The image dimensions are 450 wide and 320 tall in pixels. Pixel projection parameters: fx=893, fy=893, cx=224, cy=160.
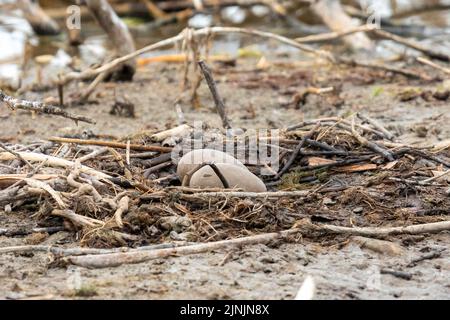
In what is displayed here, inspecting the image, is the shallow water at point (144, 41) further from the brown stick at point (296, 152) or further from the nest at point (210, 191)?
the brown stick at point (296, 152)

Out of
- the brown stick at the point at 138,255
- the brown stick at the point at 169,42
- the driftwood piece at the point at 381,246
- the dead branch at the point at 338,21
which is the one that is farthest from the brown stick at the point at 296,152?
the dead branch at the point at 338,21

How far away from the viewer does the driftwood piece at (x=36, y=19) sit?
40.3ft

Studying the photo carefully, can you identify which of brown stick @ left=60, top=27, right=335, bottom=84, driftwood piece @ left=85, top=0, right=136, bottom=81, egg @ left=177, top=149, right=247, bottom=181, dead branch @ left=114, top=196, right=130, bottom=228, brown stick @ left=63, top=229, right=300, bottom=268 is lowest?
brown stick @ left=63, top=229, right=300, bottom=268

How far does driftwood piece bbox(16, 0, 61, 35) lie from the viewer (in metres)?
12.3

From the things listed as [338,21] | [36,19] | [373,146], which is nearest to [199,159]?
[373,146]

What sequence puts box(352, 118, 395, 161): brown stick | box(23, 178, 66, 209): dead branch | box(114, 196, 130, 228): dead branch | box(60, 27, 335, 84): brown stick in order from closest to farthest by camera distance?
box(114, 196, 130, 228): dead branch → box(23, 178, 66, 209): dead branch → box(352, 118, 395, 161): brown stick → box(60, 27, 335, 84): brown stick

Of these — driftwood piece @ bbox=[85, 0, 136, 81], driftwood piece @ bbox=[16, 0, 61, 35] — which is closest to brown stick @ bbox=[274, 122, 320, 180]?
driftwood piece @ bbox=[85, 0, 136, 81]

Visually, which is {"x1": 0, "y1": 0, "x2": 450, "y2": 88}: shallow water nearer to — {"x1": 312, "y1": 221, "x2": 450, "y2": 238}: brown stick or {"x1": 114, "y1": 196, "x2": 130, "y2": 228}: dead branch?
{"x1": 114, "y1": 196, "x2": 130, "y2": 228}: dead branch

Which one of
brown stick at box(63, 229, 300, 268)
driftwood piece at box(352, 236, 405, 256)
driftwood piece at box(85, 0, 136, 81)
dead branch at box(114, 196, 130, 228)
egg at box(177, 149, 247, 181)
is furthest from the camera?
driftwood piece at box(85, 0, 136, 81)

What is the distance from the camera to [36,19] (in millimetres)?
12578

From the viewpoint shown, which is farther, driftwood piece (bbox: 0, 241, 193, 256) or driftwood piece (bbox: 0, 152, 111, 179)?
driftwood piece (bbox: 0, 152, 111, 179)

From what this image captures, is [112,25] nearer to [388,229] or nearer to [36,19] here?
[36,19]

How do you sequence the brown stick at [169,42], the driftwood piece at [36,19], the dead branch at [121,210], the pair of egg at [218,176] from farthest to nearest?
the driftwood piece at [36,19] → the brown stick at [169,42] → the pair of egg at [218,176] → the dead branch at [121,210]
